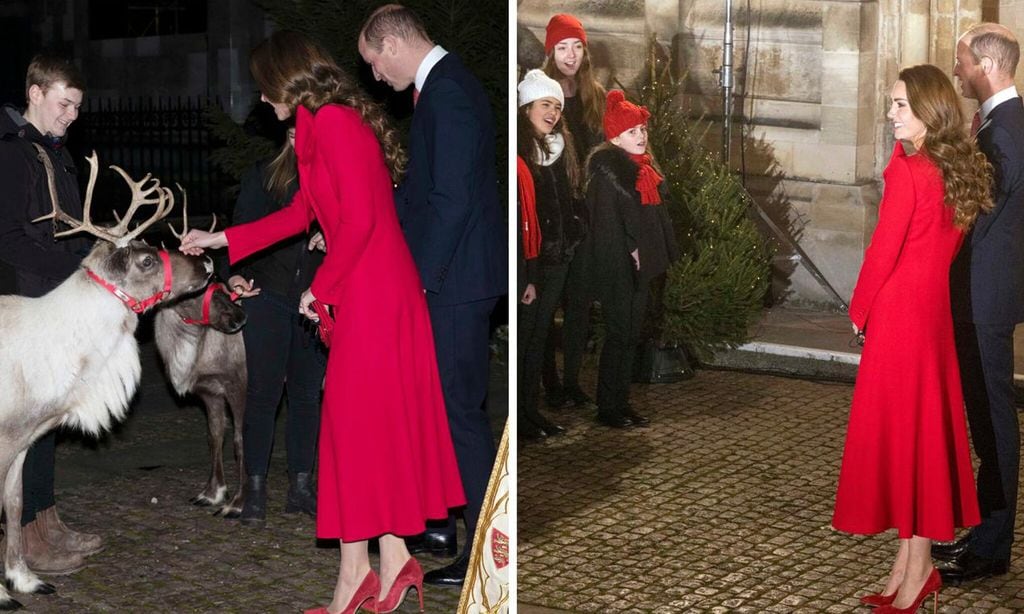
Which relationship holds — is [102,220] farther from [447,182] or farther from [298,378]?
[447,182]

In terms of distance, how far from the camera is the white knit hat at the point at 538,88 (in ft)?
15.6

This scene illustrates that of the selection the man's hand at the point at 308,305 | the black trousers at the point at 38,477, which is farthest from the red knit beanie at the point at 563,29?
the black trousers at the point at 38,477

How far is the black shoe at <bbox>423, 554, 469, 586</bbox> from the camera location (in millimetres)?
6242

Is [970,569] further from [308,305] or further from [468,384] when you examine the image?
[308,305]

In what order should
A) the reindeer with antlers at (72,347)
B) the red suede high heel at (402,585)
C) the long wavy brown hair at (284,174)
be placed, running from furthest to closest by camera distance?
the long wavy brown hair at (284,174) < the reindeer with antlers at (72,347) < the red suede high heel at (402,585)

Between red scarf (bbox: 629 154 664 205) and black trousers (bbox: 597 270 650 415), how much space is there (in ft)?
0.86

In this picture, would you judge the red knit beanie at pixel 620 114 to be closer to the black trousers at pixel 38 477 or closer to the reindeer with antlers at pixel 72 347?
the reindeer with antlers at pixel 72 347

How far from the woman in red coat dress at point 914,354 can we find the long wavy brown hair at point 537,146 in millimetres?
1037

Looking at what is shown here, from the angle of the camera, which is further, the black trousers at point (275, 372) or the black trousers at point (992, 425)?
the black trousers at point (275, 372)

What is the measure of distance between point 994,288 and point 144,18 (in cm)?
2283

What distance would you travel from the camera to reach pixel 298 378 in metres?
7.27

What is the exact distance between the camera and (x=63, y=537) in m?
6.77

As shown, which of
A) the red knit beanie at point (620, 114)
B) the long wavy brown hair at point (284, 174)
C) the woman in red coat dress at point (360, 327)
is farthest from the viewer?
the long wavy brown hair at point (284, 174)

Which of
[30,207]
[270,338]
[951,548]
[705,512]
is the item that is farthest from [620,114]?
[270,338]
